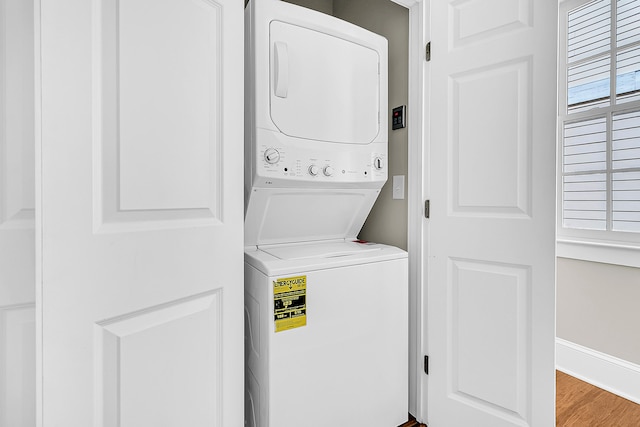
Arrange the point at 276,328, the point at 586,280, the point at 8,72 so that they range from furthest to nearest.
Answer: the point at 586,280
the point at 276,328
the point at 8,72

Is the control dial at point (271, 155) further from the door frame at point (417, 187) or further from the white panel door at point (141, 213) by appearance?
the door frame at point (417, 187)

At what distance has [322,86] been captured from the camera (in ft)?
4.68

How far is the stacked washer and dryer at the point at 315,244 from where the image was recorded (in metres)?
1.24

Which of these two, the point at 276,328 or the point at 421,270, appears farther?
the point at 421,270

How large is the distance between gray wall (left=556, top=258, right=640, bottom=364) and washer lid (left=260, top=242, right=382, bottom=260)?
151 cm

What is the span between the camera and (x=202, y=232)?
98 cm

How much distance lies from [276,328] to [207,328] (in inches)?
11.1

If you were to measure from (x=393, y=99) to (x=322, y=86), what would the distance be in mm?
514

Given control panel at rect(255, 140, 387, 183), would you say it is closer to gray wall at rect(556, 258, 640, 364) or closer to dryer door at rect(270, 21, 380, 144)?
dryer door at rect(270, 21, 380, 144)

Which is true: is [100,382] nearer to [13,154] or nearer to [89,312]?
[89,312]

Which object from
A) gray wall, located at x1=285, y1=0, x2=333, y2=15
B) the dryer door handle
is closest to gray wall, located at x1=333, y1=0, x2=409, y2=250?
gray wall, located at x1=285, y1=0, x2=333, y2=15

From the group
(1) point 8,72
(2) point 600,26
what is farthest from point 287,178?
(2) point 600,26

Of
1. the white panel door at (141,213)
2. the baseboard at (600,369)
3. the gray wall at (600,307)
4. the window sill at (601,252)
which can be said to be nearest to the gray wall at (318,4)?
the white panel door at (141,213)

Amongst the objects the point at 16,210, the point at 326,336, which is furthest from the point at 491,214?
the point at 16,210
